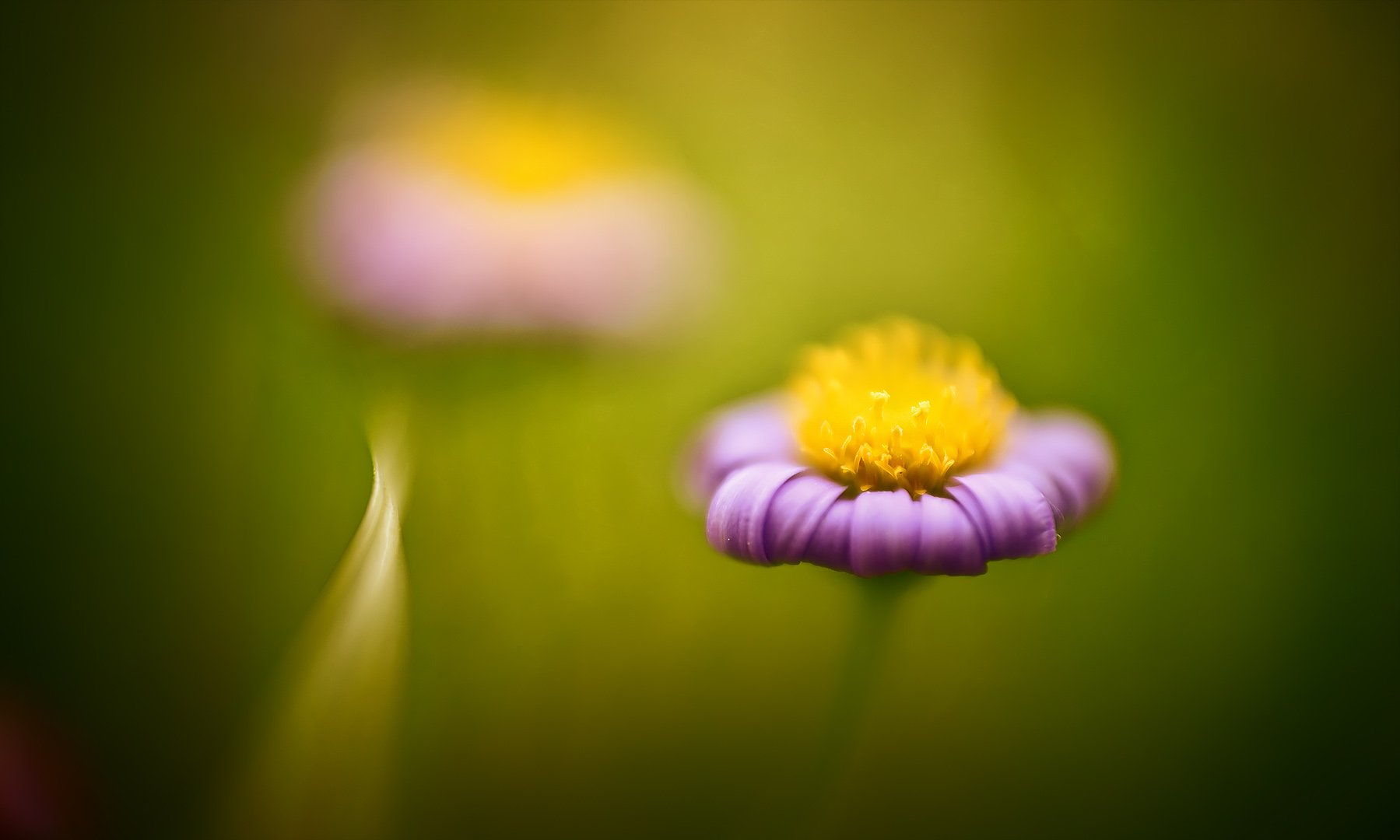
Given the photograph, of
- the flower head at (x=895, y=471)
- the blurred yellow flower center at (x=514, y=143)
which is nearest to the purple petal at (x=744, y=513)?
the flower head at (x=895, y=471)

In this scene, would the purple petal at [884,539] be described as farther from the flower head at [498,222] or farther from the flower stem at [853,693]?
the flower head at [498,222]

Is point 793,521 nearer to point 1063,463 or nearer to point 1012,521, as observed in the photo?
point 1012,521

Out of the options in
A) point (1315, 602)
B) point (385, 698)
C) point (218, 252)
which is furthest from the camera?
point (218, 252)

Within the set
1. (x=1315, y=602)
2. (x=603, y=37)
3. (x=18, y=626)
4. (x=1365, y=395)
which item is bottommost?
(x=18, y=626)

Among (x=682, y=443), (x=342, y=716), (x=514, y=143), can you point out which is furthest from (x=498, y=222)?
(x=342, y=716)

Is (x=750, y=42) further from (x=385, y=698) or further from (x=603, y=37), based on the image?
(x=385, y=698)

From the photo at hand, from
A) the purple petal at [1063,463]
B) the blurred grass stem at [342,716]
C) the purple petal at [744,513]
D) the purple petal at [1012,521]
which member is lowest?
the blurred grass stem at [342,716]

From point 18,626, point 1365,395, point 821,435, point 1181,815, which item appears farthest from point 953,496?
point 18,626

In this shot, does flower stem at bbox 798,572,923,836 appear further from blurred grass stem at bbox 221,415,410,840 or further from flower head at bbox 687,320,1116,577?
blurred grass stem at bbox 221,415,410,840
